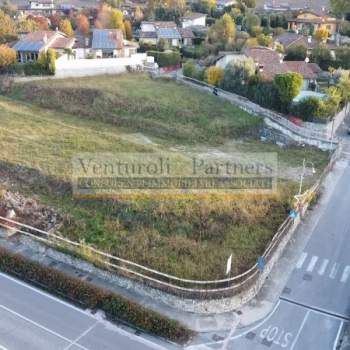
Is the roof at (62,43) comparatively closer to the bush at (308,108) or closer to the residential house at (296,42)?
the residential house at (296,42)

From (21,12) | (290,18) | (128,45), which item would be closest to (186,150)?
(128,45)

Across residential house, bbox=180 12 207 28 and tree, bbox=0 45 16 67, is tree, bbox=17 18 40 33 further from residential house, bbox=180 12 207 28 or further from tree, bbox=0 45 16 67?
residential house, bbox=180 12 207 28

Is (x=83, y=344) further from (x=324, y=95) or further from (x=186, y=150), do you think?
(x=324, y=95)

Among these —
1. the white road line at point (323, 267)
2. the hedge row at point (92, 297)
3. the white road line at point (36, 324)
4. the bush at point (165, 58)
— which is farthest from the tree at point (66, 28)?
the white road line at point (323, 267)

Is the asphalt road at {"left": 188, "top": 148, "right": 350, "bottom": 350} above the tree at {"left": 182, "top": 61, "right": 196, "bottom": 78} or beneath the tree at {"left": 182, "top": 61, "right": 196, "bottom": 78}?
beneath

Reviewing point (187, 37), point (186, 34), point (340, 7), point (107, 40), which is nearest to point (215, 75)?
point (107, 40)

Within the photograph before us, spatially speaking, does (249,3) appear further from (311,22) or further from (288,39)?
(288,39)

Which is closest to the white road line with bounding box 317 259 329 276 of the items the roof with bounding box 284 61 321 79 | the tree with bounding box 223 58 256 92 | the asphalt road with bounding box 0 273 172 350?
the asphalt road with bounding box 0 273 172 350
